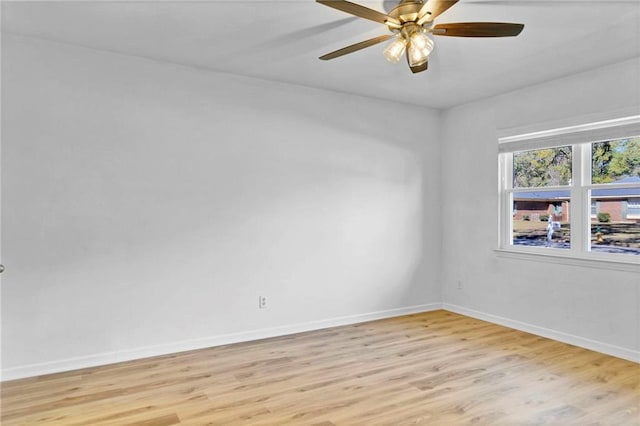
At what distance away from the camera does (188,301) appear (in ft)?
11.7

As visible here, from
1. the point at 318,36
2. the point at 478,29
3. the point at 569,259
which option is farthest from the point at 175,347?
the point at 569,259

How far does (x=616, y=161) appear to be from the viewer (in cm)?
357

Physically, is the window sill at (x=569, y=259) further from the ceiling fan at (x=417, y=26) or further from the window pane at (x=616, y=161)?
the ceiling fan at (x=417, y=26)

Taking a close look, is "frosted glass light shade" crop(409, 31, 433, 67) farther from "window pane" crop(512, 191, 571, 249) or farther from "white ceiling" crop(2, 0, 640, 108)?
"window pane" crop(512, 191, 571, 249)

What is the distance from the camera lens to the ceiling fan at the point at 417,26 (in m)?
2.08

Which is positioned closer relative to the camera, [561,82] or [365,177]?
[561,82]

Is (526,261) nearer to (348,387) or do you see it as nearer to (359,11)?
(348,387)

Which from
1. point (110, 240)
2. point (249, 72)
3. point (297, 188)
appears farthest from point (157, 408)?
point (249, 72)

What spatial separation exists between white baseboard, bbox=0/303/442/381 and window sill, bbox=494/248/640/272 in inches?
54.9

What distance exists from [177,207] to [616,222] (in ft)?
12.8

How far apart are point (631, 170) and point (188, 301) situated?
4.03 m

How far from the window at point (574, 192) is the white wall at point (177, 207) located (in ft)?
4.11

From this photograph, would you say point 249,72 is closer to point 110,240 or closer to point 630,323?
point 110,240

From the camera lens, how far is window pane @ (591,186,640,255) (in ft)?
11.4
